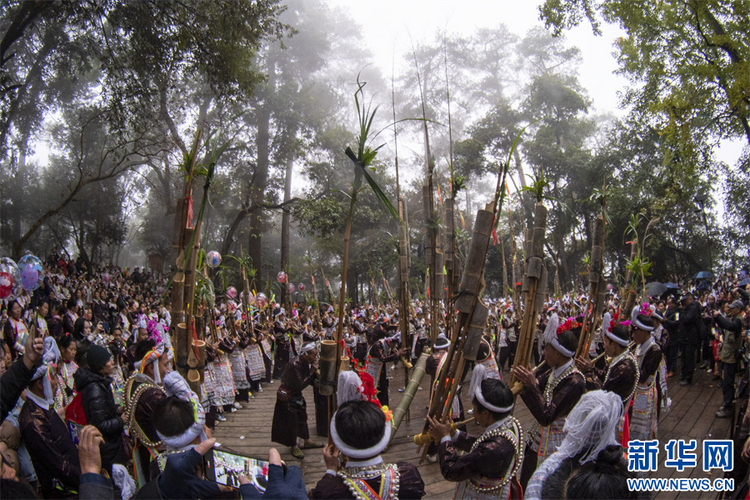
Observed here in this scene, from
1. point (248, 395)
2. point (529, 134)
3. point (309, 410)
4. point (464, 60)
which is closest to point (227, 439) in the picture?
point (309, 410)

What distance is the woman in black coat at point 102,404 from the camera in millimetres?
3432

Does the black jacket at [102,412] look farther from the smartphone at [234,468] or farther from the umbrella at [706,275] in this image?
the umbrella at [706,275]

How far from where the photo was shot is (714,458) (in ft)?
13.5

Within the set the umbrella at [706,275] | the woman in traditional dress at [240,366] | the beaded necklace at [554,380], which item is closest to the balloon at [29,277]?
the woman in traditional dress at [240,366]

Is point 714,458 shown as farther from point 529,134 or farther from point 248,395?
point 529,134

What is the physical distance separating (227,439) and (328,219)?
11367 millimetres

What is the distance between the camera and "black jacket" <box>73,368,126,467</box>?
3426mm

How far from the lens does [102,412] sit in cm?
346

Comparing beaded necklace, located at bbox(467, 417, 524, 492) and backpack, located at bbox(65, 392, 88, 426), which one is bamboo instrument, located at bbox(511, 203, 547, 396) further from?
backpack, located at bbox(65, 392, 88, 426)

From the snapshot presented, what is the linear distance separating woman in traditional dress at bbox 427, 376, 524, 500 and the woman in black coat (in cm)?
234

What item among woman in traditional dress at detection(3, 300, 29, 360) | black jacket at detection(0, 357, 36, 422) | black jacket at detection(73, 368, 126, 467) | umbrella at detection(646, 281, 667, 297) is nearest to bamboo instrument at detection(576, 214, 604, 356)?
black jacket at detection(73, 368, 126, 467)

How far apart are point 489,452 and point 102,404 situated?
2.78 meters

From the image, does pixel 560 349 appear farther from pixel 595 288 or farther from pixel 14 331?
pixel 14 331

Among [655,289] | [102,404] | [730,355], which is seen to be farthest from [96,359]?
[655,289]
